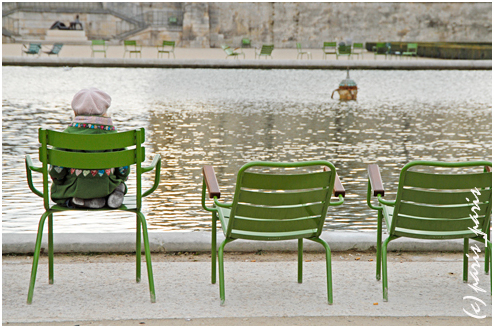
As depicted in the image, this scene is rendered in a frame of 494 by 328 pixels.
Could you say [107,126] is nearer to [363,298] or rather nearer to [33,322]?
[33,322]

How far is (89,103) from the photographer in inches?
149

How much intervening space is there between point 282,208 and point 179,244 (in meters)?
1.21

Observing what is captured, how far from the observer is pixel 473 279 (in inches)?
161

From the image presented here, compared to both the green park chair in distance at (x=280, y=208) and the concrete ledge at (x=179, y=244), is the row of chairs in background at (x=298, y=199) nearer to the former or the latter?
the green park chair in distance at (x=280, y=208)

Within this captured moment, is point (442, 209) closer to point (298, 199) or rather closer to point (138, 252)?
point (298, 199)

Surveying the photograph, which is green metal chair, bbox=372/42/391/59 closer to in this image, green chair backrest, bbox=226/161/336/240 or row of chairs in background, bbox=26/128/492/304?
row of chairs in background, bbox=26/128/492/304

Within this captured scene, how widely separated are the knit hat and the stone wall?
37.2 meters

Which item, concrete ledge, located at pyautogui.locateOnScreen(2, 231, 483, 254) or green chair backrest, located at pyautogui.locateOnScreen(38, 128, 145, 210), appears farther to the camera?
concrete ledge, located at pyautogui.locateOnScreen(2, 231, 483, 254)

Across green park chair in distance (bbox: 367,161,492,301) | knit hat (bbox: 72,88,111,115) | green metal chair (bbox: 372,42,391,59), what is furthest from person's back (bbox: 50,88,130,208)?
green metal chair (bbox: 372,42,391,59)

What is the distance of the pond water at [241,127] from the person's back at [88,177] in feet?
6.68

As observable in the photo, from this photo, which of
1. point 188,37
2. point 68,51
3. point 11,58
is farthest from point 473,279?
point 188,37

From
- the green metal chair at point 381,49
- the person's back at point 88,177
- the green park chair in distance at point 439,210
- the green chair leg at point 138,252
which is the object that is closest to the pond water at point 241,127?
the green chair leg at point 138,252

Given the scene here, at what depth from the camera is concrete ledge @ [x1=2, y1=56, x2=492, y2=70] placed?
25000 millimetres

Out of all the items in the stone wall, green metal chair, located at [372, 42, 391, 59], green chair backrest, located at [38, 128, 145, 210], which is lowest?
green chair backrest, located at [38, 128, 145, 210]
